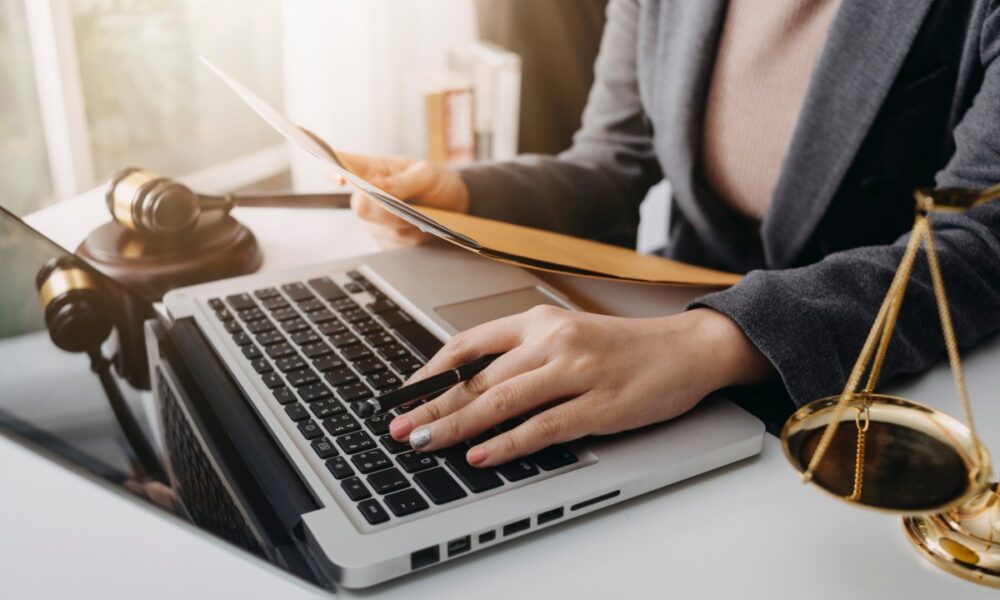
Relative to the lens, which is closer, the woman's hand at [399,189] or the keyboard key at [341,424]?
the keyboard key at [341,424]

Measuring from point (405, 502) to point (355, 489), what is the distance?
0.11ft

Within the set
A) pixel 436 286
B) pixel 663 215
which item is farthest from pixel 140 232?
pixel 663 215

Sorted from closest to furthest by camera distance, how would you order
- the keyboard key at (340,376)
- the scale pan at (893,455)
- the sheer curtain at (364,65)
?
the scale pan at (893,455) < the keyboard key at (340,376) < the sheer curtain at (364,65)

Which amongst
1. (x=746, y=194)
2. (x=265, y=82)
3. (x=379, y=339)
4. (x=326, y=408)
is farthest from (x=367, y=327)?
(x=265, y=82)

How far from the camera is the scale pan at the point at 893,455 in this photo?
0.42 metres

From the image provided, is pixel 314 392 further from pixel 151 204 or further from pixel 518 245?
pixel 151 204

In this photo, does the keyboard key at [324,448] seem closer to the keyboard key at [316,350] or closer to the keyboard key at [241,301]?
the keyboard key at [316,350]

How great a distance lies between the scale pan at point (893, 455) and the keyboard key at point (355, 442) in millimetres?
247

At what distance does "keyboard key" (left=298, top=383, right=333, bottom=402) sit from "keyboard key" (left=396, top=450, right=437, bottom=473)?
0.10m

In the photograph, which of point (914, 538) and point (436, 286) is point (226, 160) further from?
point (914, 538)

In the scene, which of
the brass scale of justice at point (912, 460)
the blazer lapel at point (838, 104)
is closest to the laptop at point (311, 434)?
the brass scale of justice at point (912, 460)

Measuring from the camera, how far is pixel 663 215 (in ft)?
6.54

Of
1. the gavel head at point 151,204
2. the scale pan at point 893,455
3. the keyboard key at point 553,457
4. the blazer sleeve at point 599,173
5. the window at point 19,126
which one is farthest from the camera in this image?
the window at point 19,126

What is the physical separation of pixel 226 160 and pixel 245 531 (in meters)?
1.48
